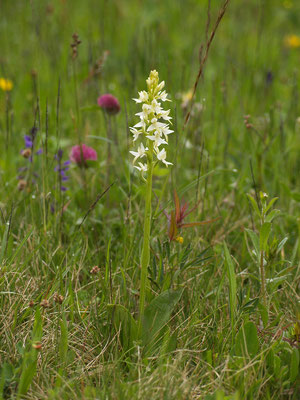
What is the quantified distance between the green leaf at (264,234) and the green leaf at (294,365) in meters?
0.34

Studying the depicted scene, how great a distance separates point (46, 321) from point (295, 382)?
77 cm

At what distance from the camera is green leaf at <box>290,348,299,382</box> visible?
Result: 1.41m

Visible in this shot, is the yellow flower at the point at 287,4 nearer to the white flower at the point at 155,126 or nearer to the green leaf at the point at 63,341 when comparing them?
the white flower at the point at 155,126

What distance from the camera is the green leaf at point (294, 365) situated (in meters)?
1.41

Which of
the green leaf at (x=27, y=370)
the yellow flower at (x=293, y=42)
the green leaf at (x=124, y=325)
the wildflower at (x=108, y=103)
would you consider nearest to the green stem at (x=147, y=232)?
the green leaf at (x=124, y=325)

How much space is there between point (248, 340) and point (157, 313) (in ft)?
0.90

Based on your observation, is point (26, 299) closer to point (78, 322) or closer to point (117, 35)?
point (78, 322)

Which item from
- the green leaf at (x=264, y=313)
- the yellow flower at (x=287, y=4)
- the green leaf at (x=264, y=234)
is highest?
the yellow flower at (x=287, y=4)

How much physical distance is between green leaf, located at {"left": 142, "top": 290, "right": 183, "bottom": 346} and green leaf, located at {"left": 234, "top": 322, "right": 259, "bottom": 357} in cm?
21

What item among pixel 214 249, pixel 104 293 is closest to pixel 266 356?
pixel 104 293

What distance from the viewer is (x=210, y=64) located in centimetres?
440

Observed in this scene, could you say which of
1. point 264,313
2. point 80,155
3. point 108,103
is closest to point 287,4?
point 108,103

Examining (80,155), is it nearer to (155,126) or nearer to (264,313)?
(155,126)

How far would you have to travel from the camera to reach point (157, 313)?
1561mm
